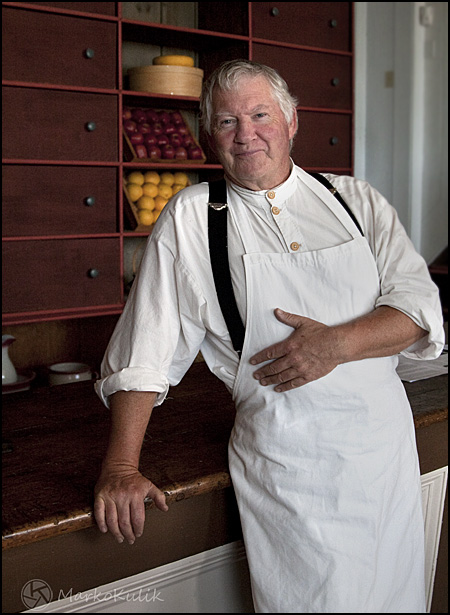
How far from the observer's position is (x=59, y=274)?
311cm

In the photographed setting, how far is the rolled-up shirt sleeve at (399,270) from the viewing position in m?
1.31

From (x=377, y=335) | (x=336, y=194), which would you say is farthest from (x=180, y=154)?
(x=377, y=335)

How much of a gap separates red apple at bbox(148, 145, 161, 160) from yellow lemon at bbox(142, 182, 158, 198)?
14 cm

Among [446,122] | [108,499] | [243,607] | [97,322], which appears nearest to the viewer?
[108,499]

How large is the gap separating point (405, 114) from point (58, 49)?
2.21m

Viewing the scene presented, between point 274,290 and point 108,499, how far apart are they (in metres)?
0.48

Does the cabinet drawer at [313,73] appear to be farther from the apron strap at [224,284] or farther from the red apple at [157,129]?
the apron strap at [224,284]

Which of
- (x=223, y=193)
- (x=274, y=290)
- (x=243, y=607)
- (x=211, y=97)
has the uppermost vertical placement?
(x=211, y=97)

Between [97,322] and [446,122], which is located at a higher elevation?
[446,122]

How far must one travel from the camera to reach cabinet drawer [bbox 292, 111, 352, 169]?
12.5ft

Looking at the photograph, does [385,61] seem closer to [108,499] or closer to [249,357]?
[249,357]

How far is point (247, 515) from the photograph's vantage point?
1.30 m

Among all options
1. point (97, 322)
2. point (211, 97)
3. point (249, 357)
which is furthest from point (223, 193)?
point (97, 322)

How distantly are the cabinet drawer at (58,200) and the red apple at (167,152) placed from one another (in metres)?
0.31
